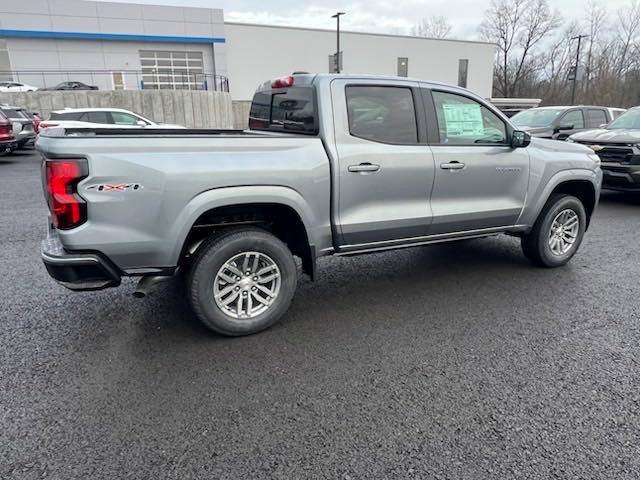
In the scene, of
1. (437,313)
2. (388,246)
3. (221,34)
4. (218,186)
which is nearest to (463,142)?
(388,246)

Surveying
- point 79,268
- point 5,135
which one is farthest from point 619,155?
point 5,135

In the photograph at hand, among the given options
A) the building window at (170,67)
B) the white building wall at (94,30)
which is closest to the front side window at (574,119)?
the building window at (170,67)

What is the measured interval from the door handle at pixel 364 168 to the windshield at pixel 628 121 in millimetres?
8290

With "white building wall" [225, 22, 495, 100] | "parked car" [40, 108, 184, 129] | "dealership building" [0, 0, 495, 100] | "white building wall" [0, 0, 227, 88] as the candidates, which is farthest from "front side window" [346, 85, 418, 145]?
"white building wall" [0, 0, 227, 88]

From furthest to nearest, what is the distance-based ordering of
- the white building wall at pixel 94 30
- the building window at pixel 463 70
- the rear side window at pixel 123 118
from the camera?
the building window at pixel 463 70 → the white building wall at pixel 94 30 → the rear side window at pixel 123 118

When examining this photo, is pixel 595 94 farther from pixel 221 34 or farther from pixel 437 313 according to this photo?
pixel 437 313

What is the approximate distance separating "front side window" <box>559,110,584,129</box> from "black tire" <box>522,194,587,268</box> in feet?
24.2

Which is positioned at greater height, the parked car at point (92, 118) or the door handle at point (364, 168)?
the parked car at point (92, 118)

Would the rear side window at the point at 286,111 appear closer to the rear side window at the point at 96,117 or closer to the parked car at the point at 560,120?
the parked car at the point at 560,120

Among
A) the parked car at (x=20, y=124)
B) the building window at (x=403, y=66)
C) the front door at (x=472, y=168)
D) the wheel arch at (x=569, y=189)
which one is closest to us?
the front door at (x=472, y=168)

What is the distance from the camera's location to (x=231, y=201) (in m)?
3.18

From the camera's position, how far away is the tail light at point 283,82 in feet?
13.1

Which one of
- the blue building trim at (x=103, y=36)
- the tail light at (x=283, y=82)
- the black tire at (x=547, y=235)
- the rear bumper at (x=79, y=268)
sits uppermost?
the blue building trim at (x=103, y=36)

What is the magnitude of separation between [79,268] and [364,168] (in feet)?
7.22
